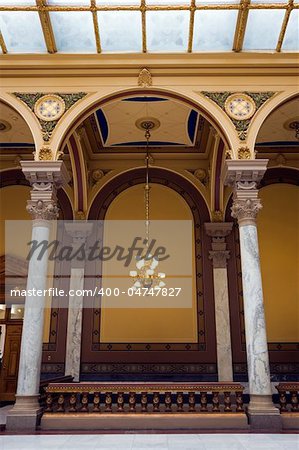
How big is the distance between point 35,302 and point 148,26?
15.9 feet

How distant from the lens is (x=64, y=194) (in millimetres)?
10172

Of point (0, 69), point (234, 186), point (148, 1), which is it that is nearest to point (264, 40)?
point (148, 1)

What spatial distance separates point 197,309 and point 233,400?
3290 mm

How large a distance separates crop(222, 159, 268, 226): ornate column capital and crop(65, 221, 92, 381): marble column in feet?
14.1

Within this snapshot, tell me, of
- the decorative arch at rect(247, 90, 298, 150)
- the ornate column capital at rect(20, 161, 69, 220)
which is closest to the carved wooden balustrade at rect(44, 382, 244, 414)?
the ornate column capital at rect(20, 161, 69, 220)

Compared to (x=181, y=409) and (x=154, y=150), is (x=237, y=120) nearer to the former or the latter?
(x=154, y=150)

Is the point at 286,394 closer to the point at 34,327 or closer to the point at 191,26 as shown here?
the point at 34,327

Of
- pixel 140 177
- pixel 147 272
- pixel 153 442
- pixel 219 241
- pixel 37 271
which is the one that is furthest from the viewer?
pixel 140 177

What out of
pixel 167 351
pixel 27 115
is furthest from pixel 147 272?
pixel 27 115

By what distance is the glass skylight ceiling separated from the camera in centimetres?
646

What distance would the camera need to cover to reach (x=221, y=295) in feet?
30.6

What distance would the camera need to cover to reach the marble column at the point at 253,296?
568 cm

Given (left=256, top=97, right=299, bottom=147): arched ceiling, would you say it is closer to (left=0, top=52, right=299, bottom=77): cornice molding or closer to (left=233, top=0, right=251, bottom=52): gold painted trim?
(left=0, top=52, right=299, bottom=77): cornice molding

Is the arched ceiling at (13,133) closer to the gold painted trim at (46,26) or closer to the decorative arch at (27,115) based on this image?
the decorative arch at (27,115)
